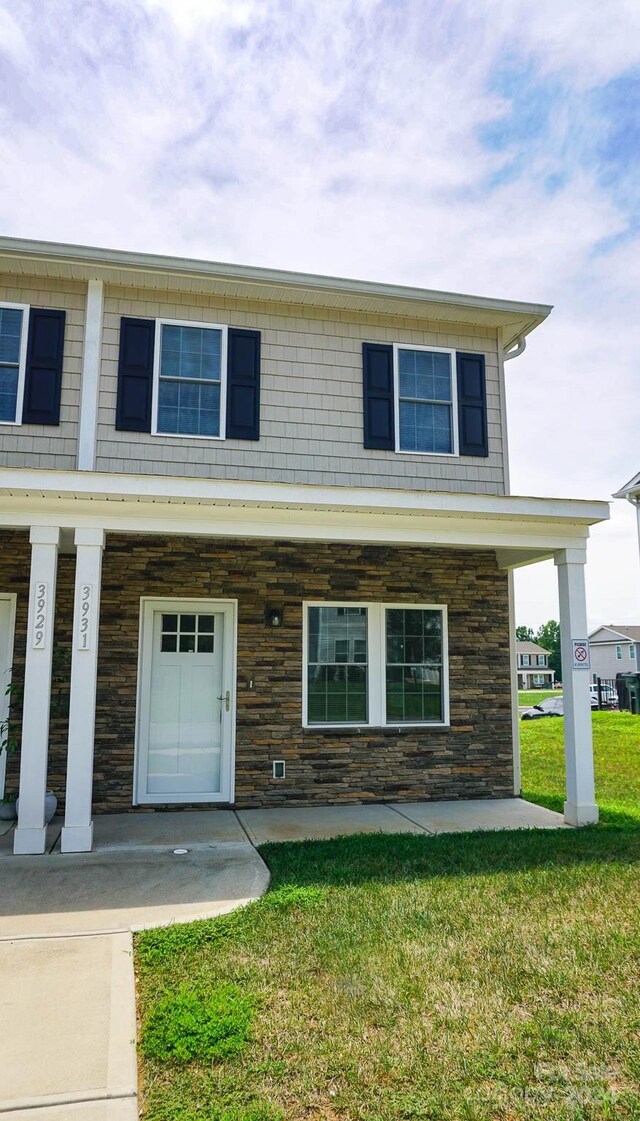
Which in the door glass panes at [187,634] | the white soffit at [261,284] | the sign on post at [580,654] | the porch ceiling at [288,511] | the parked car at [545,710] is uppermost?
the white soffit at [261,284]

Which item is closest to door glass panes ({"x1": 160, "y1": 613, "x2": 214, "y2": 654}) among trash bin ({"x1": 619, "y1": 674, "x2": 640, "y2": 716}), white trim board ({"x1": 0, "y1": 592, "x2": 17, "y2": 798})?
white trim board ({"x1": 0, "y1": 592, "x2": 17, "y2": 798})

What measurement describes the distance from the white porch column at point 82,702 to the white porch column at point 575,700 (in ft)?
14.3

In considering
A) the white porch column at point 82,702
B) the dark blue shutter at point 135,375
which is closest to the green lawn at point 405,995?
the white porch column at point 82,702

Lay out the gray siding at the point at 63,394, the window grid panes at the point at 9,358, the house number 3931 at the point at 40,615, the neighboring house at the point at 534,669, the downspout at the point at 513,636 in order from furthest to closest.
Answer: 1. the neighboring house at the point at 534,669
2. the downspout at the point at 513,636
3. the window grid panes at the point at 9,358
4. the gray siding at the point at 63,394
5. the house number 3931 at the point at 40,615

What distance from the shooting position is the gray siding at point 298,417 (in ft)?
25.3

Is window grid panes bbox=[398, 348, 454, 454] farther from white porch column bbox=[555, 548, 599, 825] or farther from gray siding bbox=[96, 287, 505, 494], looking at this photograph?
white porch column bbox=[555, 548, 599, 825]

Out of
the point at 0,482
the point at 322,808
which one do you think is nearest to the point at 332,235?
the point at 0,482

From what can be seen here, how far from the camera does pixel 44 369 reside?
751 cm

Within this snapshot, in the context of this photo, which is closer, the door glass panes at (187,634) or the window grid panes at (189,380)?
the window grid panes at (189,380)

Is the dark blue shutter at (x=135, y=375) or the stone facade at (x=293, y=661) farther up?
the dark blue shutter at (x=135, y=375)

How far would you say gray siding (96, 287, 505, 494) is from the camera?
7.70 metres

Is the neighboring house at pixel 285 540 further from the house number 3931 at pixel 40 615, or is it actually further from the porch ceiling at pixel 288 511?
the house number 3931 at pixel 40 615

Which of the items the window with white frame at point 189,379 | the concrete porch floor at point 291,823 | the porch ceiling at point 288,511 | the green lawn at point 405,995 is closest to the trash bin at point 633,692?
the concrete porch floor at point 291,823

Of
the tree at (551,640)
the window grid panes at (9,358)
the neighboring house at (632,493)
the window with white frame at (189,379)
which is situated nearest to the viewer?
the window grid panes at (9,358)
